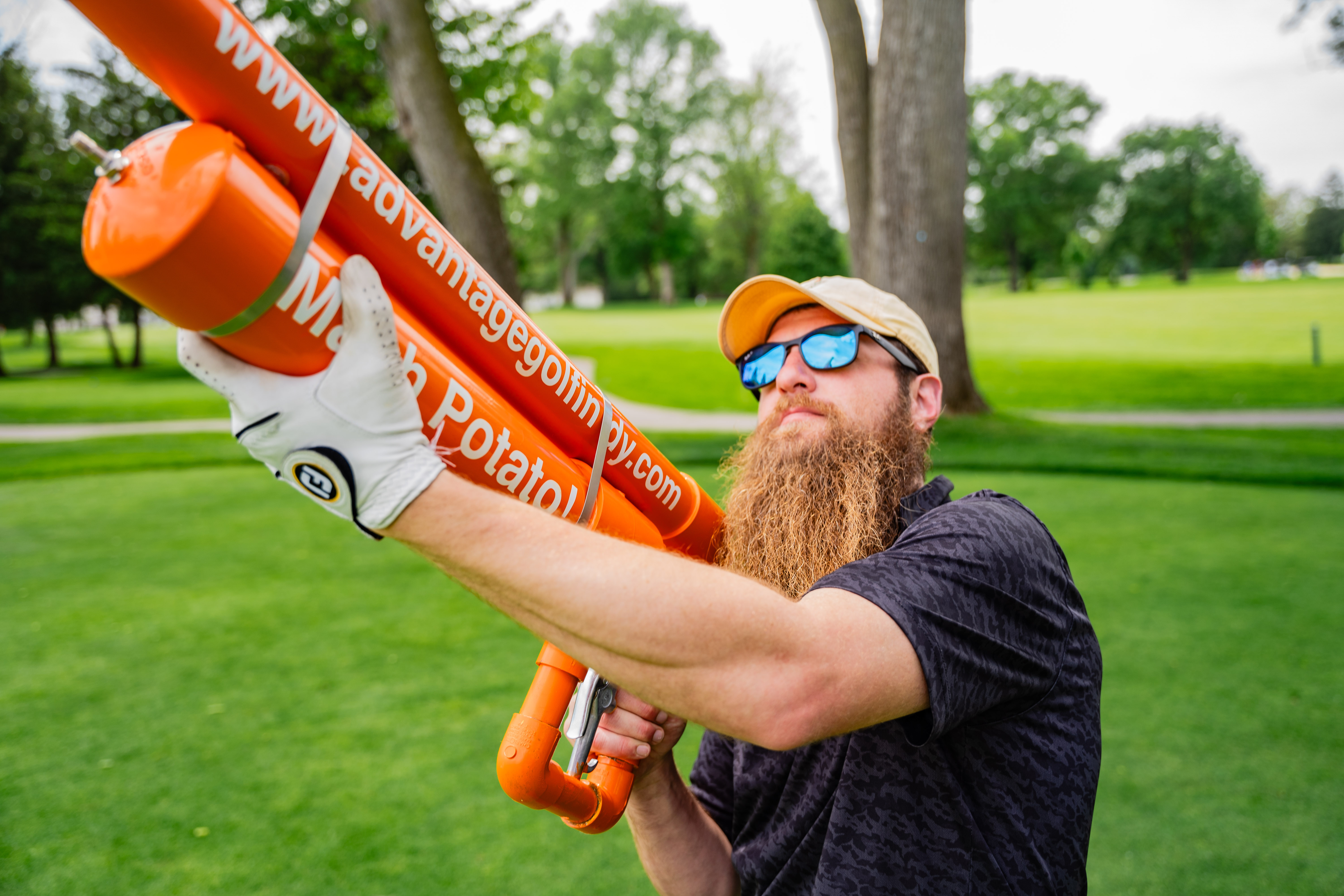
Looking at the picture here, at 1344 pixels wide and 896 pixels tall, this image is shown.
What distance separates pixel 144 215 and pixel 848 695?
38.4 inches

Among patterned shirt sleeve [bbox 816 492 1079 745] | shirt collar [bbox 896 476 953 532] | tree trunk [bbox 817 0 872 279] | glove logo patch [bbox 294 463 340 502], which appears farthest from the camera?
tree trunk [bbox 817 0 872 279]

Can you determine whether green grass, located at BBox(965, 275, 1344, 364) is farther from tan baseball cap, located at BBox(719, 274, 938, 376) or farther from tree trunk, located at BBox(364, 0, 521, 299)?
tan baseball cap, located at BBox(719, 274, 938, 376)

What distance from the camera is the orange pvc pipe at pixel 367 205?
0.90m

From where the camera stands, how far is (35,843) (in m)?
2.66

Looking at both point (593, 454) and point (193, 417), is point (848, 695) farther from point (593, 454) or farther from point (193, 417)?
point (193, 417)

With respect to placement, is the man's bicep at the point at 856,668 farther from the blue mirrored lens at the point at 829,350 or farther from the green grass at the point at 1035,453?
the green grass at the point at 1035,453

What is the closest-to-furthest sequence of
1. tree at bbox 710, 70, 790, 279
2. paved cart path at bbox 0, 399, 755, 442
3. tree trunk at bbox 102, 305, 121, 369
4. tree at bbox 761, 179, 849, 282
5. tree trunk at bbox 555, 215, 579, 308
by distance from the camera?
paved cart path at bbox 0, 399, 755, 442
tree trunk at bbox 102, 305, 121, 369
tree at bbox 710, 70, 790, 279
tree at bbox 761, 179, 849, 282
tree trunk at bbox 555, 215, 579, 308

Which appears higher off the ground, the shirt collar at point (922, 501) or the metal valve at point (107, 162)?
the metal valve at point (107, 162)

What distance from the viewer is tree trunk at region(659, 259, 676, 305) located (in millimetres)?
57750

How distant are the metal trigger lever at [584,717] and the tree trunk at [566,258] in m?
56.1

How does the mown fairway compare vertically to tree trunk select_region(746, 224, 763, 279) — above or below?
below

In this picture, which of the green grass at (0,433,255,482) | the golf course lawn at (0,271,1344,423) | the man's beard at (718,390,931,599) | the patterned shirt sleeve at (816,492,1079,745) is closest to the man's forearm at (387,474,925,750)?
the patterned shirt sleeve at (816,492,1079,745)

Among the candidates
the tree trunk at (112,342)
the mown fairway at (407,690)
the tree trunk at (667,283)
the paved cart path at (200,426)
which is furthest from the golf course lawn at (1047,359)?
the tree trunk at (667,283)

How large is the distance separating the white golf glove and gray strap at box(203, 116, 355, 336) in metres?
0.05
